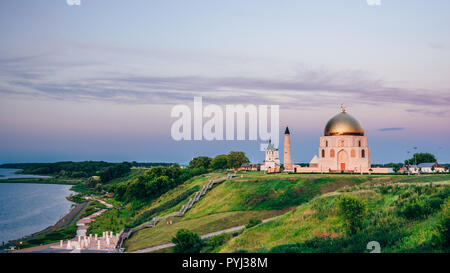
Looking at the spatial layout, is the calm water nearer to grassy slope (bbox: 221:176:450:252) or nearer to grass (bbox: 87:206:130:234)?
grass (bbox: 87:206:130:234)

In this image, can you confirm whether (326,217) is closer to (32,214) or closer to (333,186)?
(333,186)

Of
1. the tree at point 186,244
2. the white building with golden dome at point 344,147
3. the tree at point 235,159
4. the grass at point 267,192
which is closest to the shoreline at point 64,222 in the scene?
the grass at point 267,192

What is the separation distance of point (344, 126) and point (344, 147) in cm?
340

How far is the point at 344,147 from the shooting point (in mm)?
63188

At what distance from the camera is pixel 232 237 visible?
32.3 meters

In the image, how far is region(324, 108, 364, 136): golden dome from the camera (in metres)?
63.5

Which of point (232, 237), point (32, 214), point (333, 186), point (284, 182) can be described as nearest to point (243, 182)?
point (284, 182)

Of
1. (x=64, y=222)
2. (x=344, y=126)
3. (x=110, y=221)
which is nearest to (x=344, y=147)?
(x=344, y=126)

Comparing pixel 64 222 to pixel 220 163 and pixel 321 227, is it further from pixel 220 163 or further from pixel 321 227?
pixel 321 227

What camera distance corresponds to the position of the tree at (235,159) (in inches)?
3499

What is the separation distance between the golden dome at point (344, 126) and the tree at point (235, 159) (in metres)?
29.1

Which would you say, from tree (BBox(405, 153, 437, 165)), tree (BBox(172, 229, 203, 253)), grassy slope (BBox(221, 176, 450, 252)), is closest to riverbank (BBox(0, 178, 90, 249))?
tree (BBox(172, 229, 203, 253))

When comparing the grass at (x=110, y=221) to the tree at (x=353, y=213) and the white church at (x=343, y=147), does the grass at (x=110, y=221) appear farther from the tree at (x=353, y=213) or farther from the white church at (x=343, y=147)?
the tree at (x=353, y=213)
